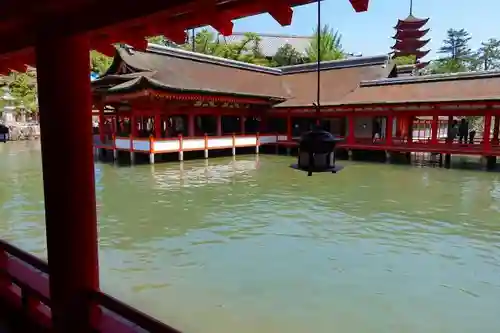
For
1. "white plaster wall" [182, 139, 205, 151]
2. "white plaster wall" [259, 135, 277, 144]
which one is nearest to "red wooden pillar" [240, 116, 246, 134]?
"white plaster wall" [259, 135, 277, 144]

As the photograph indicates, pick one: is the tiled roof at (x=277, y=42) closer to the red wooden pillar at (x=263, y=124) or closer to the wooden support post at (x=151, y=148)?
the red wooden pillar at (x=263, y=124)

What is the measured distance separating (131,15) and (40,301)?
87.5 inches

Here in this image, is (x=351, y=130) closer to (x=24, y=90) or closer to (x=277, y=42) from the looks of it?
(x=24, y=90)

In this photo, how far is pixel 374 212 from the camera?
8867 mm

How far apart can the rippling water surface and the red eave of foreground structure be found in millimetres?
3083

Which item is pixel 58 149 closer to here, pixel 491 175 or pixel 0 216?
pixel 0 216

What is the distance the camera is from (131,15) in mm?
2018

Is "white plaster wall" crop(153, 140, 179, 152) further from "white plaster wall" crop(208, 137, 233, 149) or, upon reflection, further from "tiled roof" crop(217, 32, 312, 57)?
"tiled roof" crop(217, 32, 312, 57)

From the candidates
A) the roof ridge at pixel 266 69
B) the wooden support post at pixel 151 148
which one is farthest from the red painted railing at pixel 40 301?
the roof ridge at pixel 266 69

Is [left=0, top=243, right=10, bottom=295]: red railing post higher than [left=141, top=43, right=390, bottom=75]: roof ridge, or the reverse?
[left=141, top=43, right=390, bottom=75]: roof ridge

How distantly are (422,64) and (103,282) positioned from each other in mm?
48489

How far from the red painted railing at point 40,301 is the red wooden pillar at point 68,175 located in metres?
0.14

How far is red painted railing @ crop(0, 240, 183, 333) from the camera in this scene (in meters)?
2.13

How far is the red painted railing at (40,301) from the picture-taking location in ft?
7.00
